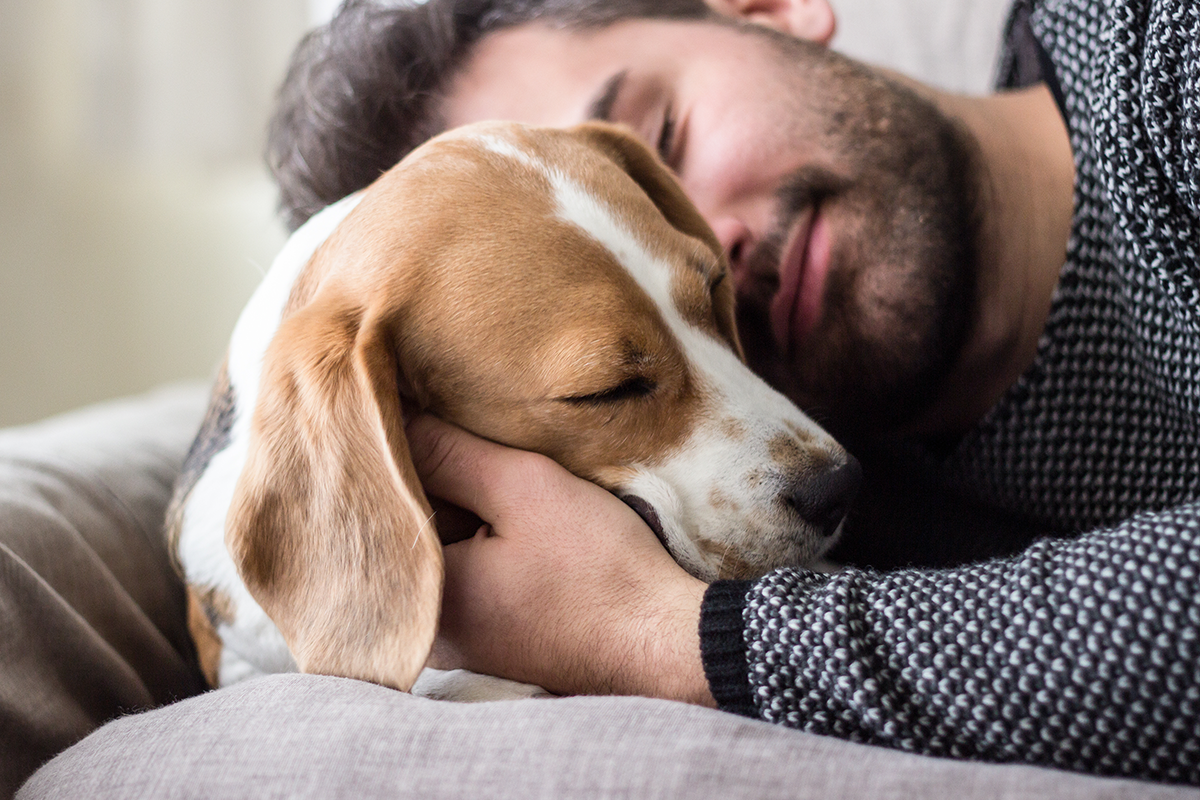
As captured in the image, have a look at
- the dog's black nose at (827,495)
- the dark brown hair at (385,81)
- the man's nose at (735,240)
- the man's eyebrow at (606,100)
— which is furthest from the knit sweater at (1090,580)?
the dark brown hair at (385,81)

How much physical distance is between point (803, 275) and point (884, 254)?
134 millimetres

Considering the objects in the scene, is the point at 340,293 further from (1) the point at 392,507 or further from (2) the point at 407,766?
(2) the point at 407,766

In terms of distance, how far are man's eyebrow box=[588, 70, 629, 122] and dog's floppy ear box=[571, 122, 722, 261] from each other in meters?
0.19

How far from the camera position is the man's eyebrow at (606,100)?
1.57m

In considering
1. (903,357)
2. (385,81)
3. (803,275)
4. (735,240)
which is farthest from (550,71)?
(903,357)

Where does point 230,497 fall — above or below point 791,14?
below

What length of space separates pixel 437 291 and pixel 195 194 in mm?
3018

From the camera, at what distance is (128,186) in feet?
11.4

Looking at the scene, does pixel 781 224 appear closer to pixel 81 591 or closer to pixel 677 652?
pixel 677 652

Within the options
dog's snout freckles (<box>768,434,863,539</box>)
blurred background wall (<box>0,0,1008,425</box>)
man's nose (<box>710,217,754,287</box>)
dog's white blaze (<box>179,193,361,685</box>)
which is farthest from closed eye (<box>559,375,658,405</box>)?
blurred background wall (<box>0,0,1008,425</box>)

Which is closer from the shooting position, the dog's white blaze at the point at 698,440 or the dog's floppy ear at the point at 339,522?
the dog's floppy ear at the point at 339,522

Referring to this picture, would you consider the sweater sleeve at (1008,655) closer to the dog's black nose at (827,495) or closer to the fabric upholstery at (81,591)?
the dog's black nose at (827,495)

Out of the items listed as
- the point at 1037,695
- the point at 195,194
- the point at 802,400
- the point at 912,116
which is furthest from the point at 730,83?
the point at 195,194

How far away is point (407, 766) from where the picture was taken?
2.40 feet
